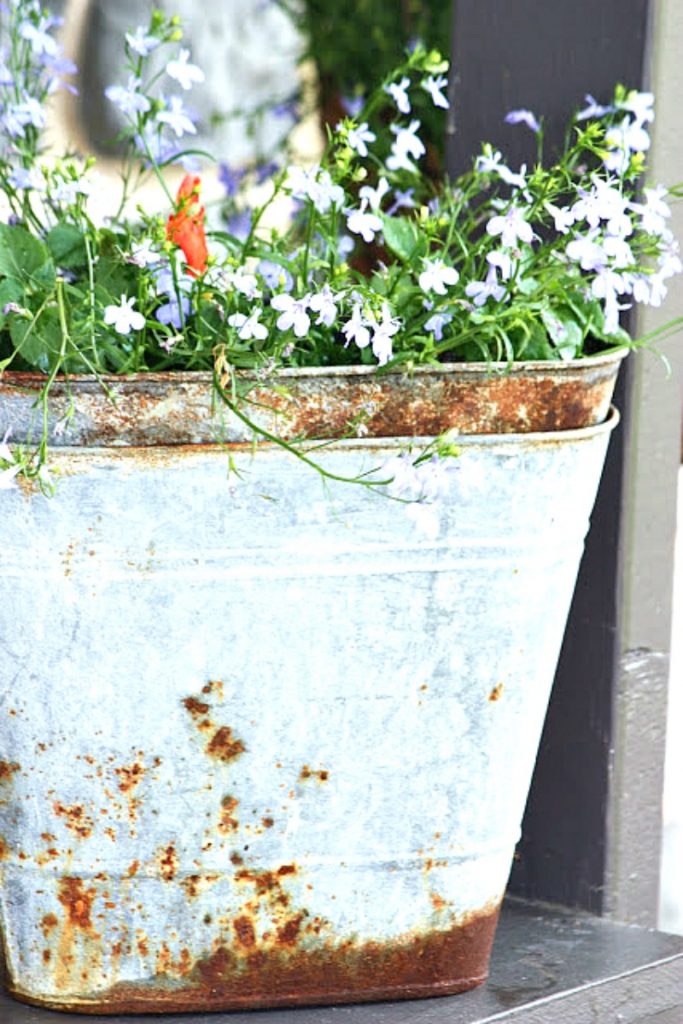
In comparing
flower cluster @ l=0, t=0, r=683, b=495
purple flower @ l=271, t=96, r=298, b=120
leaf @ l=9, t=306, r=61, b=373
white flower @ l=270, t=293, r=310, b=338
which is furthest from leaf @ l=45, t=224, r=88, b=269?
purple flower @ l=271, t=96, r=298, b=120

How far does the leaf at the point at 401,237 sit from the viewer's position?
1191 mm

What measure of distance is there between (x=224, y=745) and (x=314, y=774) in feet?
0.25

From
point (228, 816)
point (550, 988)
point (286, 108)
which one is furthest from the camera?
point (286, 108)

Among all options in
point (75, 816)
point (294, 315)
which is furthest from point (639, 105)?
point (75, 816)

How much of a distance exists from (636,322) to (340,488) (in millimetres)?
424

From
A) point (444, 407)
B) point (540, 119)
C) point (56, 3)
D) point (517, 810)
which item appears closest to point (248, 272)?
point (444, 407)

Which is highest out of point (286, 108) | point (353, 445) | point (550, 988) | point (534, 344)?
point (286, 108)

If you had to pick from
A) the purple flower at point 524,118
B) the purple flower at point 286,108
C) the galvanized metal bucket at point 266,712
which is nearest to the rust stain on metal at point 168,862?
the galvanized metal bucket at point 266,712

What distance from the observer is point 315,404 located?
1.11 meters

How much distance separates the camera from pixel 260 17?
3031 millimetres

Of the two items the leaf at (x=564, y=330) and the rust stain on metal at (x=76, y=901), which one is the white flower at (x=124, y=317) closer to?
the leaf at (x=564, y=330)

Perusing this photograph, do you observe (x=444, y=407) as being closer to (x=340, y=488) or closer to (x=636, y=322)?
(x=340, y=488)

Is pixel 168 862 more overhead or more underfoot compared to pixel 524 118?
more underfoot

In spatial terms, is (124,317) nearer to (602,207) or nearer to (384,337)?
(384,337)
